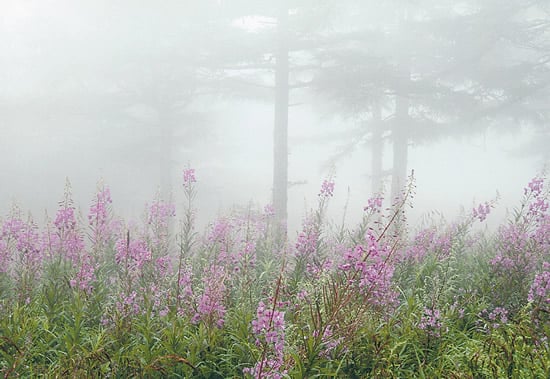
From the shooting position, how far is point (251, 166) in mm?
44562

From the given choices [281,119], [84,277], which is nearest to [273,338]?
[84,277]

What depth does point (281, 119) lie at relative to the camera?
647 inches

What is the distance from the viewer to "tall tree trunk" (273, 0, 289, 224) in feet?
53.2

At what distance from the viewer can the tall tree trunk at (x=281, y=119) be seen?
16.2m

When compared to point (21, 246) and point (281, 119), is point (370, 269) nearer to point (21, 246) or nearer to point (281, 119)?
point (21, 246)

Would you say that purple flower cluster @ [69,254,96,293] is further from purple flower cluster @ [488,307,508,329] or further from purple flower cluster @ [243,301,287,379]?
purple flower cluster @ [488,307,508,329]

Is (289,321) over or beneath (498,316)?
over

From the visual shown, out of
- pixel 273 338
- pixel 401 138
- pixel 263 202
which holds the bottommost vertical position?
pixel 263 202

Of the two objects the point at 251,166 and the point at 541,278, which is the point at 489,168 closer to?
the point at 251,166

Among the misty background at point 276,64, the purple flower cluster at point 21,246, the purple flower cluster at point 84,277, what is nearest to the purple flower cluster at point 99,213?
the purple flower cluster at point 84,277

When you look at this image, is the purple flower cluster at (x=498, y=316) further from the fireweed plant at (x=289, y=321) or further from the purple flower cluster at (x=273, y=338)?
the purple flower cluster at (x=273, y=338)

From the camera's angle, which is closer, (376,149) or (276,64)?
(276,64)

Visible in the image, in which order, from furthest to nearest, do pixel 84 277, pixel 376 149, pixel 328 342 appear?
pixel 376 149 < pixel 84 277 < pixel 328 342

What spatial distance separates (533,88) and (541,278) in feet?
46.4
